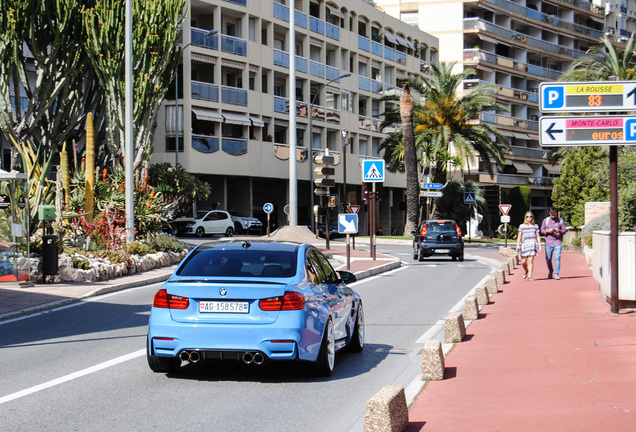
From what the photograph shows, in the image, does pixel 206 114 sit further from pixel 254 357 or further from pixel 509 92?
pixel 254 357

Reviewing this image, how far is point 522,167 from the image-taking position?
286 feet

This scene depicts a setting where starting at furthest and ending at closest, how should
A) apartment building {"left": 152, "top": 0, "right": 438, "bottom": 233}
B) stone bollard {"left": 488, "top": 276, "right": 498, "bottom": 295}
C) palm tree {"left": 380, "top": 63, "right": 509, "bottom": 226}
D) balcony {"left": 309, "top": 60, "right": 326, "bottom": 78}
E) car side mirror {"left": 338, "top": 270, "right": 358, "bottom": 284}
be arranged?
1. balcony {"left": 309, "top": 60, "right": 326, "bottom": 78}
2. apartment building {"left": 152, "top": 0, "right": 438, "bottom": 233}
3. palm tree {"left": 380, "top": 63, "right": 509, "bottom": 226}
4. stone bollard {"left": 488, "top": 276, "right": 498, "bottom": 295}
5. car side mirror {"left": 338, "top": 270, "right": 358, "bottom": 284}

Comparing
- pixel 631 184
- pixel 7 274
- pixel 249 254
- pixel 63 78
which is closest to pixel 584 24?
pixel 631 184

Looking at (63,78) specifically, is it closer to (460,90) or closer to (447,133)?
(447,133)

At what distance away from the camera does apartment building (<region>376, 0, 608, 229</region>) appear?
84.2 metres

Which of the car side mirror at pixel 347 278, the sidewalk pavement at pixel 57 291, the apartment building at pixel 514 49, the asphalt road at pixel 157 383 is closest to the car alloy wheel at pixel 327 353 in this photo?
the asphalt road at pixel 157 383

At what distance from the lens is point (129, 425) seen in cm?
677

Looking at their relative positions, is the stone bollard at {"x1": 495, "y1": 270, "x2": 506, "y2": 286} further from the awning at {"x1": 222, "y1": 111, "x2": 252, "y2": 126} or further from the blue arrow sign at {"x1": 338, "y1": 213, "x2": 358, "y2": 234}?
the awning at {"x1": 222, "y1": 111, "x2": 252, "y2": 126}

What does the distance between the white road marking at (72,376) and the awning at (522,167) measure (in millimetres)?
78929

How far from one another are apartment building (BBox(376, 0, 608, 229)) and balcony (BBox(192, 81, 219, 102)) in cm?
3356

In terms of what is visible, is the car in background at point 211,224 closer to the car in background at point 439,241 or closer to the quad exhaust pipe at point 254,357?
the car in background at point 439,241

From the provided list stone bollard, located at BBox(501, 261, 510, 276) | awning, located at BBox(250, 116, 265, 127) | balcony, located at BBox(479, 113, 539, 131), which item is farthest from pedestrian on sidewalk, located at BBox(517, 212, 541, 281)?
Answer: balcony, located at BBox(479, 113, 539, 131)

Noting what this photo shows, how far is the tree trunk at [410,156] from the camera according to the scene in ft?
166

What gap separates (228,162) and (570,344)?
45.0 meters
